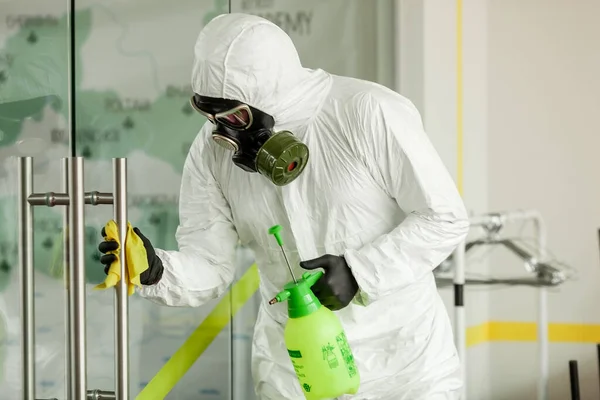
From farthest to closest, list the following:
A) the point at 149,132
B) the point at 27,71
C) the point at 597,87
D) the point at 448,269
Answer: the point at 597,87 → the point at 448,269 → the point at 149,132 → the point at 27,71

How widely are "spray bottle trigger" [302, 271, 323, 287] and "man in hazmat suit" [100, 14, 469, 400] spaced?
0.04 feet

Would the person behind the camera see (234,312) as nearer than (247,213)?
No

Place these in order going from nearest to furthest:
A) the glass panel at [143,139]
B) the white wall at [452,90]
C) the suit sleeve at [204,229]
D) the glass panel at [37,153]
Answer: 1. the glass panel at [37,153]
2. the glass panel at [143,139]
3. the suit sleeve at [204,229]
4. the white wall at [452,90]

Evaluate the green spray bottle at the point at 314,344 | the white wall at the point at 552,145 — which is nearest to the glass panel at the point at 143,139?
the green spray bottle at the point at 314,344

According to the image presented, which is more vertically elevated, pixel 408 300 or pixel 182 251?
pixel 182 251

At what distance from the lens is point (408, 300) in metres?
1.57

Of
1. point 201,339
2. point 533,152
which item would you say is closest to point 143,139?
point 201,339

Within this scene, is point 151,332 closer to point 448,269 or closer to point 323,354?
point 323,354

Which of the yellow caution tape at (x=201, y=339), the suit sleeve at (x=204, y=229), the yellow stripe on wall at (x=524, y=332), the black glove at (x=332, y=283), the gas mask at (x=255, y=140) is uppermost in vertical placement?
the gas mask at (x=255, y=140)

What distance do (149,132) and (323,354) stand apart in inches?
27.1

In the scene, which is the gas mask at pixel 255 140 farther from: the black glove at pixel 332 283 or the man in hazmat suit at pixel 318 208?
the black glove at pixel 332 283

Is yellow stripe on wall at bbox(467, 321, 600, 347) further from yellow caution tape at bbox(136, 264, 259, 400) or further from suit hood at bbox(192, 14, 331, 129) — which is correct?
suit hood at bbox(192, 14, 331, 129)

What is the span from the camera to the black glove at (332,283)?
1.35 meters

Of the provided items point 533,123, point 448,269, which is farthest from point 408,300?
point 533,123
